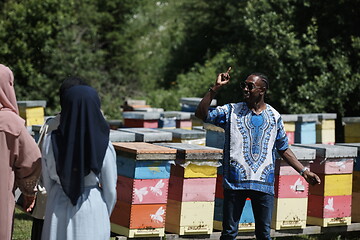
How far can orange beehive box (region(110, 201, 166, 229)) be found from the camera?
6.08 m

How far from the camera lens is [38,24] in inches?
722

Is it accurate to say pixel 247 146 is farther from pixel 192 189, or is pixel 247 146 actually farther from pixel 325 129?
pixel 325 129

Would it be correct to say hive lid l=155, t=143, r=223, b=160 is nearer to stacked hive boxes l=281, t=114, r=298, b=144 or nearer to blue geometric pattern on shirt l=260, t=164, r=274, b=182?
blue geometric pattern on shirt l=260, t=164, r=274, b=182

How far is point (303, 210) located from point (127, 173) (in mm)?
2061

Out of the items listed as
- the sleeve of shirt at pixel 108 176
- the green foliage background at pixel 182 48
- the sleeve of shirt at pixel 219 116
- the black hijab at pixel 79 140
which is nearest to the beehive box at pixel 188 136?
the sleeve of shirt at pixel 219 116

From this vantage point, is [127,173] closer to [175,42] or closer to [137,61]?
[137,61]

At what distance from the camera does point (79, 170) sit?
394 centimetres

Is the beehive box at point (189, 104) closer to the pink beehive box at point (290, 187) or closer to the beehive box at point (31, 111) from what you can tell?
the beehive box at point (31, 111)

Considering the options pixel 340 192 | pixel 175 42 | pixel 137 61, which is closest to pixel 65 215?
pixel 340 192

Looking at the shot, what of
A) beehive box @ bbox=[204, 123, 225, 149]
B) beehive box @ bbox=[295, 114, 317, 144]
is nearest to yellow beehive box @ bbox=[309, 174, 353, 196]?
beehive box @ bbox=[204, 123, 225, 149]

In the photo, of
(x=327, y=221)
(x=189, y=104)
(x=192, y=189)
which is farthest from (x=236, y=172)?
(x=189, y=104)

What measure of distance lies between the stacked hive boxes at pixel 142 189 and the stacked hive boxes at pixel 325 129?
194 inches

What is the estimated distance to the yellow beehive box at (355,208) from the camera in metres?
7.66

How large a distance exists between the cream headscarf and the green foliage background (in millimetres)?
11072
